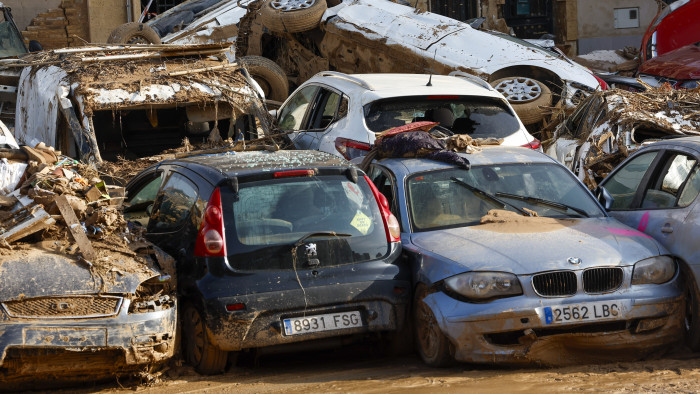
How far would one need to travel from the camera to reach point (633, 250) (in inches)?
254

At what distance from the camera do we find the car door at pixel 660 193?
6762 mm

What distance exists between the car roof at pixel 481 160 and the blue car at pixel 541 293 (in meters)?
0.71

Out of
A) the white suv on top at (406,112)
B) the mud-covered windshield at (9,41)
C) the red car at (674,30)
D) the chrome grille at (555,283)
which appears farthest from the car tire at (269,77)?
the chrome grille at (555,283)

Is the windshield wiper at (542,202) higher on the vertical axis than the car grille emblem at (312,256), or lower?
lower

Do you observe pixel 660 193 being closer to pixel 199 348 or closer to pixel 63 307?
pixel 199 348

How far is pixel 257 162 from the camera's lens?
274 inches

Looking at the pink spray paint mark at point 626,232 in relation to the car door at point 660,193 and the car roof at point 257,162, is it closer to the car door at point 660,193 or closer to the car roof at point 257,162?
the car door at point 660,193

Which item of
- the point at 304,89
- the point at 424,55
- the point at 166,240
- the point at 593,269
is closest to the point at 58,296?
the point at 166,240

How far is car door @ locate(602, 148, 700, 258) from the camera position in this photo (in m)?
6.76

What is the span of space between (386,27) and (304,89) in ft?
13.5

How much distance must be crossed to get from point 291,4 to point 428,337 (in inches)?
409

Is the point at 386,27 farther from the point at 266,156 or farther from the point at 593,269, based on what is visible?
the point at 593,269

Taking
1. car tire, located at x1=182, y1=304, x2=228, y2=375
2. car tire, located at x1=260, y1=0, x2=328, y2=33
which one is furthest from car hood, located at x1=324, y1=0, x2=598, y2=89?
car tire, located at x1=182, y1=304, x2=228, y2=375

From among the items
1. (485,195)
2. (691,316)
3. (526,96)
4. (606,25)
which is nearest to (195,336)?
(485,195)
